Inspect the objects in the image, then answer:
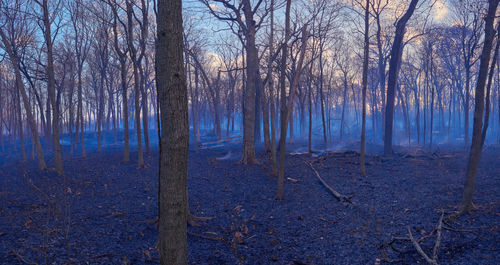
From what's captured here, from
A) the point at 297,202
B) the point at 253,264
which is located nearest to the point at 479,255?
the point at 253,264

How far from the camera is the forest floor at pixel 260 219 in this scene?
16.3 ft

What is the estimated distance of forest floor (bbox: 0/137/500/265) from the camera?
4969 millimetres

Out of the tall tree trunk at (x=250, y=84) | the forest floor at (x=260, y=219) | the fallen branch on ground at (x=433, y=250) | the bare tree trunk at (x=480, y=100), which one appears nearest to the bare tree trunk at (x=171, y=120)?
the forest floor at (x=260, y=219)

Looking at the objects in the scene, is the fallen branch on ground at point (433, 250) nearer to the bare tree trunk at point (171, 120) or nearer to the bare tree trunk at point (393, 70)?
the bare tree trunk at point (171, 120)

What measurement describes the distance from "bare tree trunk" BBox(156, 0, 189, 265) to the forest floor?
201 centimetres

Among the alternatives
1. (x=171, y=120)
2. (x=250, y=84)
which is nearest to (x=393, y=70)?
(x=250, y=84)

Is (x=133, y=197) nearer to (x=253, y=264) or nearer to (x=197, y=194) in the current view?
(x=197, y=194)

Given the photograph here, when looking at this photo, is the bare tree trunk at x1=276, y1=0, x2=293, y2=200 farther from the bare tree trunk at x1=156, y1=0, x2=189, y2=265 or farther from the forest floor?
the bare tree trunk at x1=156, y1=0, x2=189, y2=265

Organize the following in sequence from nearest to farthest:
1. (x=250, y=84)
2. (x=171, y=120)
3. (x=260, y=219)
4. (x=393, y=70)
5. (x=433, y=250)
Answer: (x=171, y=120)
(x=433, y=250)
(x=260, y=219)
(x=250, y=84)
(x=393, y=70)

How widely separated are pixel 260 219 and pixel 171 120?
5031 mm

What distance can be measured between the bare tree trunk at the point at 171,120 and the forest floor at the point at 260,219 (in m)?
2.01

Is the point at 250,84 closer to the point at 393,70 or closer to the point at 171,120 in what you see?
the point at 393,70

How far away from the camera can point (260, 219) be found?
724cm

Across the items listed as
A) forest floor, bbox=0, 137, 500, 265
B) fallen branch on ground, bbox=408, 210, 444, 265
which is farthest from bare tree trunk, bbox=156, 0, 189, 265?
fallen branch on ground, bbox=408, 210, 444, 265
